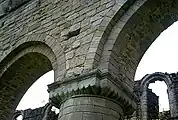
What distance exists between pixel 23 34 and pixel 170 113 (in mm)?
6762

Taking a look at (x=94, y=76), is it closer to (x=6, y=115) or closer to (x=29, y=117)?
(x=6, y=115)

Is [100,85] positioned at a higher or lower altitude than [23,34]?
lower

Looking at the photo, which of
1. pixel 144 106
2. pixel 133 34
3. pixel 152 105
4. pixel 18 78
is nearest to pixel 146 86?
pixel 152 105

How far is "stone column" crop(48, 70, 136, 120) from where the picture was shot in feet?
12.6

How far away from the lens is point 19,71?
6.23 metres

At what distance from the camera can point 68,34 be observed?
4941mm

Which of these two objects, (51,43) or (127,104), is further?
(51,43)

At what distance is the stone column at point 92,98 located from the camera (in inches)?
151

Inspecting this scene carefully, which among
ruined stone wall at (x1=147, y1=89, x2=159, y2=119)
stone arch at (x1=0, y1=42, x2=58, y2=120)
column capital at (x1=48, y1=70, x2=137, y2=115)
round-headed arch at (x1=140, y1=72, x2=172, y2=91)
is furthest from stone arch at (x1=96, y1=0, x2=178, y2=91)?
round-headed arch at (x1=140, y1=72, x2=172, y2=91)

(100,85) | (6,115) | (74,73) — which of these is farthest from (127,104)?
(6,115)

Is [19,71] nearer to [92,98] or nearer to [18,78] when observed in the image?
[18,78]

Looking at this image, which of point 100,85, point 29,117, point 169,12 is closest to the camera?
point 100,85

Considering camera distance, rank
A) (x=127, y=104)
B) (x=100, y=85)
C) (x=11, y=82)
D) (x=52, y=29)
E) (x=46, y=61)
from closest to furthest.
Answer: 1. (x=100, y=85)
2. (x=127, y=104)
3. (x=52, y=29)
4. (x=46, y=61)
5. (x=11, y=82)

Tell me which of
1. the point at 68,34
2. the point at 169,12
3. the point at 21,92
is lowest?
the point at 21,92
